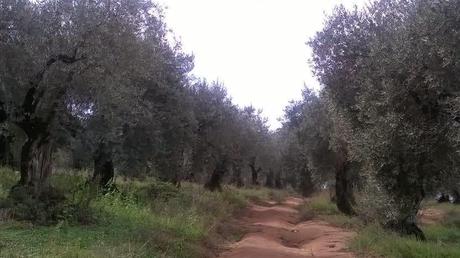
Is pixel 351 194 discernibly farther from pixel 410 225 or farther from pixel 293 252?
pixel 293 252

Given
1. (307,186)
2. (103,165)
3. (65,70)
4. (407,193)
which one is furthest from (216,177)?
(65,70)

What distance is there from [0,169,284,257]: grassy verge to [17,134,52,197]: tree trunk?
3.26 feet

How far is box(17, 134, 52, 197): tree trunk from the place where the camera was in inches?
578

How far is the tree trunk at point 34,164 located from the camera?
1467 centimetres

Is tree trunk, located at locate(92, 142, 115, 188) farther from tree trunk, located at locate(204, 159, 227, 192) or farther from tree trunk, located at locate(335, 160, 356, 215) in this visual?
tree trunk, located at locate(204, 159, 227, 192)

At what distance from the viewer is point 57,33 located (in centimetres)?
1403

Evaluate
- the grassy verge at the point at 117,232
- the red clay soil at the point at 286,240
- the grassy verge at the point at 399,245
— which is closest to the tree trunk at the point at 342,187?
the red clay soil at the point at 286,240

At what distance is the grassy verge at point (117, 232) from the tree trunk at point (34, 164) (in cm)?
99

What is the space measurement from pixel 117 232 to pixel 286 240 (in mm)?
8841

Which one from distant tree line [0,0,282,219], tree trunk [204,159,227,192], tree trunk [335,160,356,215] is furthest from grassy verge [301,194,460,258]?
tree trunk [204,159,227,192]

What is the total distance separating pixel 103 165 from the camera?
2447 cm

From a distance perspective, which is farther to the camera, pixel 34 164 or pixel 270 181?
pixel 270 181

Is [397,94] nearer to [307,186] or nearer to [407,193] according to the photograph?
[407,193]

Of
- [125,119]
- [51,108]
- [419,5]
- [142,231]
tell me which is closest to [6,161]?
[125,119]
